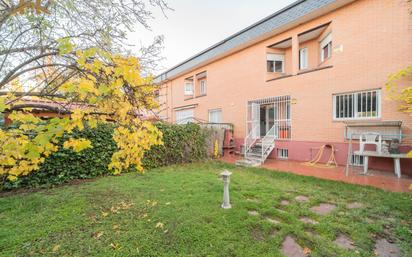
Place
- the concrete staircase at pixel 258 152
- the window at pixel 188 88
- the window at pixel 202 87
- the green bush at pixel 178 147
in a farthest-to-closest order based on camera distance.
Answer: the window at pixel 188 88 → the window at pixel 202 87 → the concrete staircase at pixel 258 152 → the green bush at pixel 178 147

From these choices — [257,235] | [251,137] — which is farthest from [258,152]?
[257,235]

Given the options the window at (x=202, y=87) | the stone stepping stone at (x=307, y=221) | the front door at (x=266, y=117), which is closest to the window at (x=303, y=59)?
the front door at (x=266, y=117)

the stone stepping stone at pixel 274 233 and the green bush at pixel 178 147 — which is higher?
the green bush at pixel 178 147

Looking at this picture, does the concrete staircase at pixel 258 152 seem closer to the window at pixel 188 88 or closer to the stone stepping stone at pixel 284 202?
the stone stepping stone at pixel 284 202

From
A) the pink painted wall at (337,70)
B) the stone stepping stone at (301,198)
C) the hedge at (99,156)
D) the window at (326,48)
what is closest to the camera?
the stone stepping stone at (301,198)

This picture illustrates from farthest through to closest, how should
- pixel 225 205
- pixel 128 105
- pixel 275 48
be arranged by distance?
pixel 275 48, pixel 225 205, pixel 128 105

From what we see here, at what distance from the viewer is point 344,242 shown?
118 inches

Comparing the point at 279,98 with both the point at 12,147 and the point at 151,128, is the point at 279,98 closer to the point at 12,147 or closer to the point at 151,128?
the point at 151,128

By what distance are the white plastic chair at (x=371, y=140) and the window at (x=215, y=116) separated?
9029mm

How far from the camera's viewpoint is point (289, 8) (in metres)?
10.0

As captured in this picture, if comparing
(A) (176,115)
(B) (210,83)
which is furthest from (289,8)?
(A) (176,115)

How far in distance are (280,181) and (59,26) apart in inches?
259

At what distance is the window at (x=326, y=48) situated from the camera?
918 centimetres

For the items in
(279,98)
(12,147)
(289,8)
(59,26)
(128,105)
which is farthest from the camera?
(279,98)
